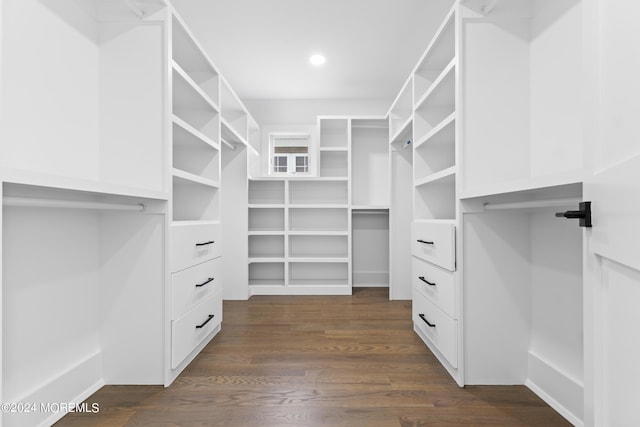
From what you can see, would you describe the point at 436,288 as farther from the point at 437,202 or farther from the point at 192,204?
the point at 192,204

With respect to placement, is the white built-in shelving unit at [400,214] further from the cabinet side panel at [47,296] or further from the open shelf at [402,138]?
the cabinet side panel at [47,296]

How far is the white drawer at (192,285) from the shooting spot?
5.36 ft

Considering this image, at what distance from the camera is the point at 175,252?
164 cm

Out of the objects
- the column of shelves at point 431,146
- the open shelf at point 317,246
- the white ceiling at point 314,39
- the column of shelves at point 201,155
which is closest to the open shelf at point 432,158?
the column of shelves at point 431,146

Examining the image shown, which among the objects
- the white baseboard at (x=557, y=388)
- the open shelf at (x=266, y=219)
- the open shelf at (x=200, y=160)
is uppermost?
the open shelf at (x=200, y=160)

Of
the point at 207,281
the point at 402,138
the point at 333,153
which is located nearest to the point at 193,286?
the point at 207,281

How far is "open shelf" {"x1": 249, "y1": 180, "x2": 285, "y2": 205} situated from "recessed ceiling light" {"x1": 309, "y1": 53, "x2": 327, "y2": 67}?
1362 millimetres

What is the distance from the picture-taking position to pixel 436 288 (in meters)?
1.86

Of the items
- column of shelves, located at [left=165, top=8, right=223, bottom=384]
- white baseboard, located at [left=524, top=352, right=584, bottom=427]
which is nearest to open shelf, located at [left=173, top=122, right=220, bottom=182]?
column of shelves, located at [left=165, top=8, right=223, bottom=384]

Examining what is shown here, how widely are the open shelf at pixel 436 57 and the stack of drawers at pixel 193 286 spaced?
184 centimetres

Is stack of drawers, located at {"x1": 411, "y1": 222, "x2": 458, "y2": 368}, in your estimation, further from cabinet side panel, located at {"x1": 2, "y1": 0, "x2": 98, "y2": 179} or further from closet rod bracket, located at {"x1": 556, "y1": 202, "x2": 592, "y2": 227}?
cabinet side panel, located at {"x1": 2, "y1": 0, "x2": 98, "y2": 179}

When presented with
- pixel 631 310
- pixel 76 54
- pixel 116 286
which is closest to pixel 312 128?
pixel 76 54

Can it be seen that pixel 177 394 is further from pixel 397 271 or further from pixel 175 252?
pixel 397 271

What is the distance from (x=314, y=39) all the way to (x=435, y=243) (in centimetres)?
207
